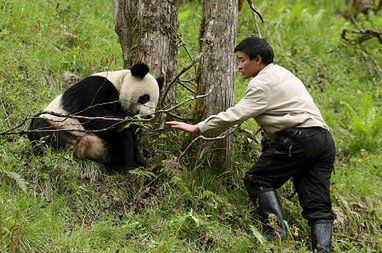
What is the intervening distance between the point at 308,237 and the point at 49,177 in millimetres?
2789

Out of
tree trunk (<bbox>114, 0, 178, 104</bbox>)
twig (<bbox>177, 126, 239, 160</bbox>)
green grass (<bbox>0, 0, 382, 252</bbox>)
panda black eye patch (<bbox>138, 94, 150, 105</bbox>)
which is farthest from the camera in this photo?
tree trunk (<bbox>114, 0, 178, 104</bbox>)

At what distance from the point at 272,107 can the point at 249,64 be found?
1.73 feet

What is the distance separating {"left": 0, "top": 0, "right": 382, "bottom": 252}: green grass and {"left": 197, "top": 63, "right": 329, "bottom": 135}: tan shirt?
31.2 inches

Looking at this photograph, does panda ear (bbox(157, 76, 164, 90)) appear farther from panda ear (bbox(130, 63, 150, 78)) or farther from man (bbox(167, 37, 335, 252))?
man (bbox(167, 37, 335, 252))

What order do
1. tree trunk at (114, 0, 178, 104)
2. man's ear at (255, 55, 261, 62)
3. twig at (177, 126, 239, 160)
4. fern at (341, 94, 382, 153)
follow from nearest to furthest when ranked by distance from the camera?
man's ear at (255, 55, 261, 62)
twig at (177, 126, 239, 160)
tree trunk at (114, 0, 178, 104)
fern at (341, 94, 382, 153)

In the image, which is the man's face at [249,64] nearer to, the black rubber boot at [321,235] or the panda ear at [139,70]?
the panda ear at [139,70]

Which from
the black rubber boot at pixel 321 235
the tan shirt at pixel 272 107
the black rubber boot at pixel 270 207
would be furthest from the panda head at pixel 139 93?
the black rubber boot at pixel 321 235

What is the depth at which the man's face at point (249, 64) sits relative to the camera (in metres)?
5.75

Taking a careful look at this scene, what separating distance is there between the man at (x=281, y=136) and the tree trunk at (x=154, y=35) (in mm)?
876

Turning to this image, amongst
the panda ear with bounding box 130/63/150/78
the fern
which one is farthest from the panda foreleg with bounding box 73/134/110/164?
the fern

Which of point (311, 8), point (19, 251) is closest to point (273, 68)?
point (19, 251)

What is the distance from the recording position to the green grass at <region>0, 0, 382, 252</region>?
5.11m

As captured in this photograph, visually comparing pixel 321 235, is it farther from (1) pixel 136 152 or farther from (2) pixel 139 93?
(2) pixel 139 93

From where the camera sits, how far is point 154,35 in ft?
20.2
